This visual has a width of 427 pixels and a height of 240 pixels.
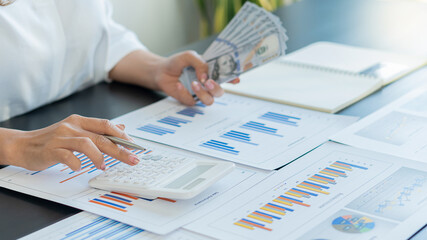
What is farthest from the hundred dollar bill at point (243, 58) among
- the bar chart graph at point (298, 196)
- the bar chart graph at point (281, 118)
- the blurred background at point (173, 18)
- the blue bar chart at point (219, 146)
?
the blurred background at point (173, 18)

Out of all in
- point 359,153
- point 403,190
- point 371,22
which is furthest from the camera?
point 371,22

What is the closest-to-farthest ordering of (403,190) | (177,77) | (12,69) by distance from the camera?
(403,190)
(12,69)
(177,77)

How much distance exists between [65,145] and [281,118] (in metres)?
0.46

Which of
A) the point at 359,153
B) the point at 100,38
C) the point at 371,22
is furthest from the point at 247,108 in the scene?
the point at 371,22

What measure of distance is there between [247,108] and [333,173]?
37 centimetres

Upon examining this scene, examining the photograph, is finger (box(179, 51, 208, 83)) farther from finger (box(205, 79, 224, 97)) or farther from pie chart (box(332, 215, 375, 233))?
pie chart (box(332, 215, 375, 233))

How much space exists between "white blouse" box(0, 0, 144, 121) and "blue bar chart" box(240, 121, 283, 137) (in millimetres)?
470

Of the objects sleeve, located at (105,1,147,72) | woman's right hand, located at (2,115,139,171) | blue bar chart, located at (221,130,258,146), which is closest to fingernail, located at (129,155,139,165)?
woman's right hand, located at (2,115,139,171)

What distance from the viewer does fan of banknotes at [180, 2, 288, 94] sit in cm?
134

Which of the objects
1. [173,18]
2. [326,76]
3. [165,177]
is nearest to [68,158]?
[165,177]

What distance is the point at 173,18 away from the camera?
313cm

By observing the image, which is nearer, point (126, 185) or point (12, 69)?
point (126, 185)

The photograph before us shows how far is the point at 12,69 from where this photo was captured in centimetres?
136

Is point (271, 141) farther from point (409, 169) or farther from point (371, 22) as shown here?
point (371, 22)
